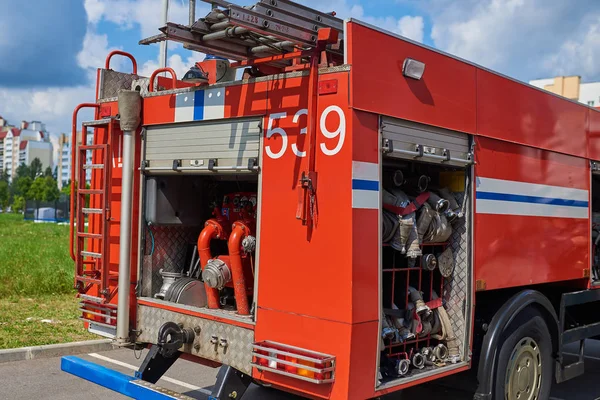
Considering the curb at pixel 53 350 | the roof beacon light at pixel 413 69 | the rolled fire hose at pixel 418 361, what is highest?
the roof beacon light at pixel 413 69

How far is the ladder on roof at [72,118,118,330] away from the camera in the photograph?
5.10m

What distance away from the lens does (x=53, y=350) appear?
7.58m

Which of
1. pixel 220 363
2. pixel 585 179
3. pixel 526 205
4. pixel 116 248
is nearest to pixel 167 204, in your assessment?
pixel 116 248

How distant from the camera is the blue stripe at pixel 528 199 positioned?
495cm

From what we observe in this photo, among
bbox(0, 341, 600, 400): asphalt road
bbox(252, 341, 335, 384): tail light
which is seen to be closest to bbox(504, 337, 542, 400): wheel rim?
bbox(0, 341, 600, 400): asphalt road

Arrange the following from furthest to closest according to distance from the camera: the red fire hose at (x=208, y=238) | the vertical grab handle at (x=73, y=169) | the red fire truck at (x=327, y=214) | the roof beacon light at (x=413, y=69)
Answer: the vertical grab handle at (x=73, y=169)
the red fire hose at (x=208, y=238)
the roof beacon light at (x=413, y=69)
the red fire truck at (x=327, y=214)

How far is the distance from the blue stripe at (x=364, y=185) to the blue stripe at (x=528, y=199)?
131cm

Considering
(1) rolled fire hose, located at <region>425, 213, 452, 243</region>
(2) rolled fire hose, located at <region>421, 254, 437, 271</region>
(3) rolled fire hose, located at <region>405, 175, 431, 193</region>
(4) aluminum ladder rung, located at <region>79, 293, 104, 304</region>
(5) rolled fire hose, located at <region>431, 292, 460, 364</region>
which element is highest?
(3) rolled fire hose, located at <region>405, 175, 431, 193</region>

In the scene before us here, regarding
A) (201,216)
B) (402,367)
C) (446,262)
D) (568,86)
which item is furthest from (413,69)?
(568,86)

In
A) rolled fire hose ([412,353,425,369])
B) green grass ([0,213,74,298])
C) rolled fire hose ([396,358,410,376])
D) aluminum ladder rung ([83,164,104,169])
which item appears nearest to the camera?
rolled fire hose ([396,358,410,376])

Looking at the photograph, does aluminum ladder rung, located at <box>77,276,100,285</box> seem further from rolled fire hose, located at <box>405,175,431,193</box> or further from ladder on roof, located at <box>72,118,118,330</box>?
rolled fire hose, located at <box>405,175,431,193</box>

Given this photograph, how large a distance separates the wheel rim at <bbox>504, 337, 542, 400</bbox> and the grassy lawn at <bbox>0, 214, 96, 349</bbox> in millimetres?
5474

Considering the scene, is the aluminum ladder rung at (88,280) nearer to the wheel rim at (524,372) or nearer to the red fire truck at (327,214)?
the red fire truck at (327,214)

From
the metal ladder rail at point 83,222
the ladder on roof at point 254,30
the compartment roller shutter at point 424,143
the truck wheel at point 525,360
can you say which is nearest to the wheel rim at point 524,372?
the truck wheel at point 525,360
